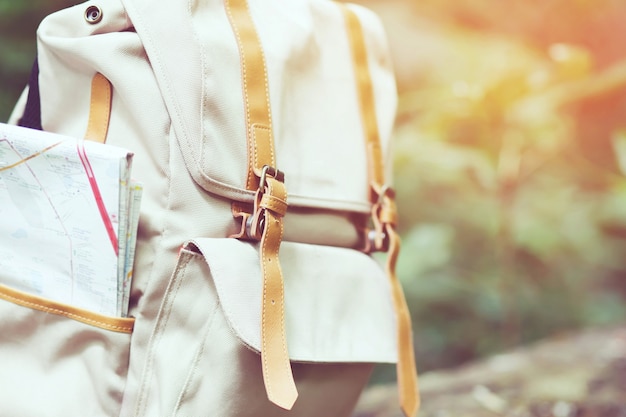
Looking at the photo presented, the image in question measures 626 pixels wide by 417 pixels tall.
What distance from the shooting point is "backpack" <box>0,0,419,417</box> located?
58cm

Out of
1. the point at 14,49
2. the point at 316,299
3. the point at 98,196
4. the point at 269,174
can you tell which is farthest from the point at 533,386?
the point at 14,49

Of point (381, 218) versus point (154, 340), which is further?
point (381, 218)

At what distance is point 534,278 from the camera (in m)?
1.33

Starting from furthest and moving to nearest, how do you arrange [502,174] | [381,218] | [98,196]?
[502,174] → [381,218] → [98,196]

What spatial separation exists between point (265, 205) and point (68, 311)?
200 mm

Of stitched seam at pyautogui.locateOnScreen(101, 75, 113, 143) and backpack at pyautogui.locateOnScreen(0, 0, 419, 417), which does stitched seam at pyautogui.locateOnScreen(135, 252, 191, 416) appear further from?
stitched seam at pyautogui.locateOnScreen(101, 75, 113, 143)

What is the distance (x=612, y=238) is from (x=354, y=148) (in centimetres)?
86

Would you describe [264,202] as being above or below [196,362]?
above

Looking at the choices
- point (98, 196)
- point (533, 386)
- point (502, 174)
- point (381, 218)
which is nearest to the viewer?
point (98, 196)

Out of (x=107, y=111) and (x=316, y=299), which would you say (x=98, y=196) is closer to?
(x=107, y=111)

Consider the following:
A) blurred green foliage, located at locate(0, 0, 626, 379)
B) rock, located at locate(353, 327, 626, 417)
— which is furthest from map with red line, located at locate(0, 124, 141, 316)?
blurred green foliage, located at locate(0, 0, 626, 379)

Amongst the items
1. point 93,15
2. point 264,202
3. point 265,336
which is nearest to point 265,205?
point 264,202

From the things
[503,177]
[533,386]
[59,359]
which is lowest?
[533,386]

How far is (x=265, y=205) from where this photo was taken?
0.59 m
